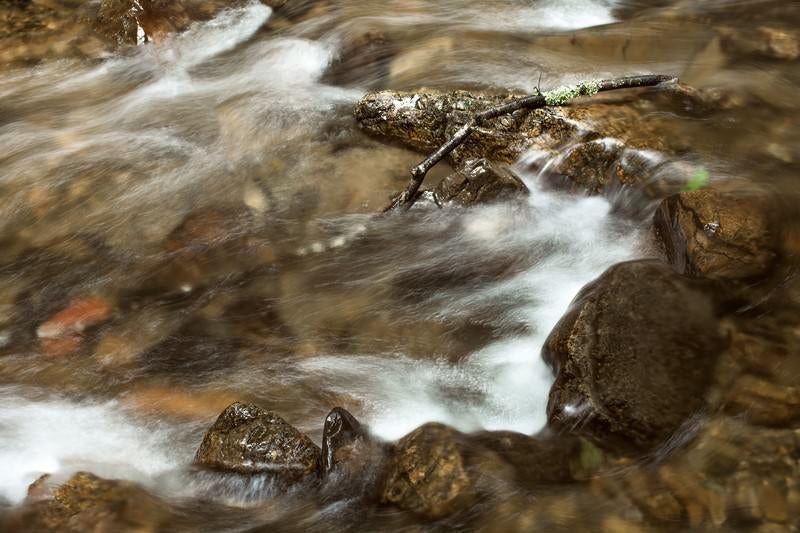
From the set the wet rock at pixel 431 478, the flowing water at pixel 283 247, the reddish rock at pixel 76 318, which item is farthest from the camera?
the reddish rock at pixel 76 318

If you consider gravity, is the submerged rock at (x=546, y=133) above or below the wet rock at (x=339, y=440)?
above

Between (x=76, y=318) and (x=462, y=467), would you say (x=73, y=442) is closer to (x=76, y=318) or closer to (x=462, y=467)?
(x=76, y=318)

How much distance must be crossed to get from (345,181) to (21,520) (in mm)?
3607

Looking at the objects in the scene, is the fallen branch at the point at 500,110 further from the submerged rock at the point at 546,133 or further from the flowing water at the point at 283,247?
the flowing water at the point at 283,247

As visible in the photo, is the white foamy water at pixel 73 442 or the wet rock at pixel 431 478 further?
the white foamy water at pixel 73 442

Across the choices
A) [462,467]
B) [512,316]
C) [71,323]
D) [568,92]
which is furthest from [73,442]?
[568,92]

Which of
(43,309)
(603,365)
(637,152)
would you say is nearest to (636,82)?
(637,152)

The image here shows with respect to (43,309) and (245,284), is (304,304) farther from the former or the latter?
(43,309)

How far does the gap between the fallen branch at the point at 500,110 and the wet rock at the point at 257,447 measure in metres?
2.44

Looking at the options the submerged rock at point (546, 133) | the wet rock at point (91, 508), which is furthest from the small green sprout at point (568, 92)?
the wet rock at point (91, 508)

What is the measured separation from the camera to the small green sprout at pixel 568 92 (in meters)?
5.73

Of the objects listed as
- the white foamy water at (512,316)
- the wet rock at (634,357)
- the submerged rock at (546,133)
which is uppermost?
the submerged rock at (546,133)

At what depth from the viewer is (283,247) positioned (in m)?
5.68

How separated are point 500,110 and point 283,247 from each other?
203 cm
